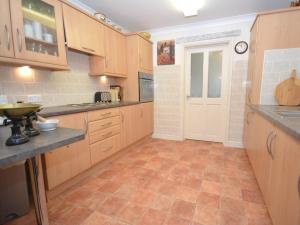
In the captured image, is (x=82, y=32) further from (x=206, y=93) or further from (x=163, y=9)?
(x=206, y=93)

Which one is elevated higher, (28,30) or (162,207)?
(28,30)

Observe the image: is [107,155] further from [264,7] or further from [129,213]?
[264,7]

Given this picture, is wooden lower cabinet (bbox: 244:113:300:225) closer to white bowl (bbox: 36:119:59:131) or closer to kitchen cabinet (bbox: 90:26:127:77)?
white bowl (bbox: 36:119:59:131)

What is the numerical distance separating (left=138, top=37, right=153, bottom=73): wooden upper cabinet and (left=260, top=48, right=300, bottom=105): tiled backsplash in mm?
2021

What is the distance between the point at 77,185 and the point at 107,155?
0.55m

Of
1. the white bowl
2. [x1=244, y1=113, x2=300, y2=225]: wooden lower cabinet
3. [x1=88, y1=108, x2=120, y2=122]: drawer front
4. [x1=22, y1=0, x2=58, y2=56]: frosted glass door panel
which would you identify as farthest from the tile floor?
[x1=22, y1=0, x2=58, y2=56]: frosted glass door panel

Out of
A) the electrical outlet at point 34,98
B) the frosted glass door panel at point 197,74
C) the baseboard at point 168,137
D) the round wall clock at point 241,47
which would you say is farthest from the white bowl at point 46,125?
the round wall clock at point 241,47

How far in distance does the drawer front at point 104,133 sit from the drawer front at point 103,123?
48 mm

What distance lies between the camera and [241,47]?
293cm

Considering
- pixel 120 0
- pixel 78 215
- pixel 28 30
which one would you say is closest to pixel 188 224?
pixel 78 215

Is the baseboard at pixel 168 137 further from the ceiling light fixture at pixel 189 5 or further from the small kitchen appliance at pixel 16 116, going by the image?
the small kitchen appliance at pixel 16 116

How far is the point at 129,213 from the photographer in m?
1.48

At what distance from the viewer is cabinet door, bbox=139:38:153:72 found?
320 cm

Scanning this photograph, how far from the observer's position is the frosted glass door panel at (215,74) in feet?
10.7
